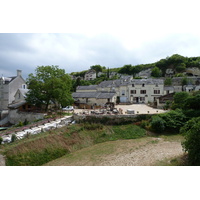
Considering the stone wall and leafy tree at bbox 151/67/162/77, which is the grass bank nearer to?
the stone wall

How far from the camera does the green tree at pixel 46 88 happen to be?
20.0m

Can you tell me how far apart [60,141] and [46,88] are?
32.4ft

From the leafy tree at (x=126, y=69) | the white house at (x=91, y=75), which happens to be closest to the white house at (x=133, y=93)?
the leafy tree at (x=126, y=69)

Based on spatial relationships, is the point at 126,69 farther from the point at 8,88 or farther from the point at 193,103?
the point at 8,88

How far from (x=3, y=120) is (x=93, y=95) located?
18.4m

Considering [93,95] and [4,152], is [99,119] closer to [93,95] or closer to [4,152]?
[4,152]

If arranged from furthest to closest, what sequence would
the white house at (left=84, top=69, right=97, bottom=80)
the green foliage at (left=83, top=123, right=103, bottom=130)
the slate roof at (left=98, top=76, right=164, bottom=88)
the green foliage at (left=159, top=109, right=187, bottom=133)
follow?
the white house at (left=84, top=69, right=97, bottom=80)
the slate roof at (left=98, top=76, right=164, bottom=88)
the green foliage at (left=83, top=123, right=103, bottom=130)
the green foliage at (left=159, top=109, right=187, bottom=133)

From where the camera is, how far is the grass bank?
33.6ft

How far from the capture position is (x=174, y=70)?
5488 cm

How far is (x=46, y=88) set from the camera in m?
20.1

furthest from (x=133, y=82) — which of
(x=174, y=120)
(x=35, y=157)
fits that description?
(x=35, y=157)

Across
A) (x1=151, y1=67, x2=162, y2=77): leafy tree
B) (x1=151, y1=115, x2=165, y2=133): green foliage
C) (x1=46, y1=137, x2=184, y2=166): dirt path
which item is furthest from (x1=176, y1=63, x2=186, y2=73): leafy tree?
(x1=46, y1=137, x2=184, y2=166): dirt path

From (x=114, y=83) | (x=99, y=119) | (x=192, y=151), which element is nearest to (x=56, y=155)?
(x=99, y=119)

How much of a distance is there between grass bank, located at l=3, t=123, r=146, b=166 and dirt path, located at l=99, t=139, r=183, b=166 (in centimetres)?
349
